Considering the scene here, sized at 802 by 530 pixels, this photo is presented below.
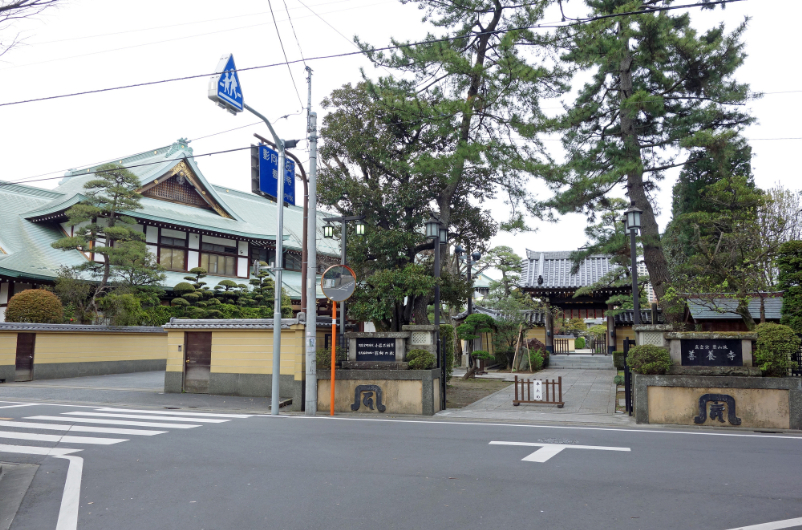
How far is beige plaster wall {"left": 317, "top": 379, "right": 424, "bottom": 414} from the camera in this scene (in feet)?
42.5

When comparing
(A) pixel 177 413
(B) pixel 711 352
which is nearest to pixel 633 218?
(B) pixel 711 352

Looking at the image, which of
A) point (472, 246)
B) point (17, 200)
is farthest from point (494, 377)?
point (17, 200)

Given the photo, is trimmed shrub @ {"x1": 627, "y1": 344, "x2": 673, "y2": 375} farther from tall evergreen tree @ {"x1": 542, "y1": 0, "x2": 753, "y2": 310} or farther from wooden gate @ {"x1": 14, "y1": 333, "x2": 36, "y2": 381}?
wooden gate @ {"x1": 14, "y1": 333, "x2": 36, "y2": 381}

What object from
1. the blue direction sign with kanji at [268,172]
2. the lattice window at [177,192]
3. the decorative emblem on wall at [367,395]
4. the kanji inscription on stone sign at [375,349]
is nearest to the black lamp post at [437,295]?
the kanji inscription on stone sign at [375,349]

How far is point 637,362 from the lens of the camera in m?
11.8

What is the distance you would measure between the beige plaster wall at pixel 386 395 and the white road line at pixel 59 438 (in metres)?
5.16

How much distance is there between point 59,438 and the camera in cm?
959

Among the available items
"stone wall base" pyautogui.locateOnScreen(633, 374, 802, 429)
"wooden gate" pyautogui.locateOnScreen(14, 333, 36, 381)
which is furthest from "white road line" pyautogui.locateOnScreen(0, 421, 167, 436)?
"wooden gate" pyautogui.locateOnScreen(14, 333, 36, 381)

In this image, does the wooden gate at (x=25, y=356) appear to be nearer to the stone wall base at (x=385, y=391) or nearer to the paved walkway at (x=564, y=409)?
the stone wall base at (x=385, y=391)

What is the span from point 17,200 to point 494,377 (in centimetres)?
2651

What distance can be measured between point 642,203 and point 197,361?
14963mm

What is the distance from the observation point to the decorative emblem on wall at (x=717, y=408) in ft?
36.2

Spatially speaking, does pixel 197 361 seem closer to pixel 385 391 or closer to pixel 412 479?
pixel 385 391

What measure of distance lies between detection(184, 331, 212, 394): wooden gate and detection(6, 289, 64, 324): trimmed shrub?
26.6 feet
